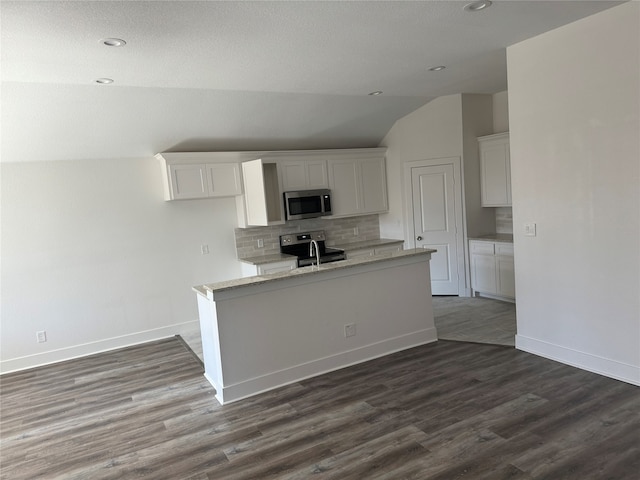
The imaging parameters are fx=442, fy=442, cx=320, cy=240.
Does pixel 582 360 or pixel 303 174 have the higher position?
pixel 303 174

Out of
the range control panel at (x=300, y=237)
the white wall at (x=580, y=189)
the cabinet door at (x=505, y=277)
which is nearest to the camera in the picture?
the white wall at (x=580, y=189)

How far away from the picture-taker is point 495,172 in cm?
591

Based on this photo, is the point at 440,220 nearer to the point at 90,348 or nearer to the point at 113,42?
the point at 113,42

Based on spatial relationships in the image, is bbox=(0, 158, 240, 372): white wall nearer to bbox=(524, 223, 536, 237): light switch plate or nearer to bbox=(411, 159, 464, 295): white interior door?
bbox=(411, 159, 464, 295): white interior door

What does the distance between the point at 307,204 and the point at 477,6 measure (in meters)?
3.59

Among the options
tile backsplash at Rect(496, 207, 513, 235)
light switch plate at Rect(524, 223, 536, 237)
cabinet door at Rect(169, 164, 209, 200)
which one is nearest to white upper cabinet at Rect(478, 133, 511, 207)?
tile backsplash at Rect(496, 207, 513, 235)

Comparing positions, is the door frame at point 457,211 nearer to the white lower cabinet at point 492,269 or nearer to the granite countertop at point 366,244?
the white lower cabinet at point 492,269

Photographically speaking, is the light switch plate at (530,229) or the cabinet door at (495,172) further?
the cabinet door at (495,172)

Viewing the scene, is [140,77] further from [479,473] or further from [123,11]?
[479,473]

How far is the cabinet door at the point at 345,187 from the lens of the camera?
648 cm

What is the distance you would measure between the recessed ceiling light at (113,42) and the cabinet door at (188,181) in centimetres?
245

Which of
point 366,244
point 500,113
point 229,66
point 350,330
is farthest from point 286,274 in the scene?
point 500,113

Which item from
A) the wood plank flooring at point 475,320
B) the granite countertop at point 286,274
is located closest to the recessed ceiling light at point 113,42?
the granite countertop at point 286,274

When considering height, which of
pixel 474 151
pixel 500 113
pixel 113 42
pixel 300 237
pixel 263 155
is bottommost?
pixel 300 237
